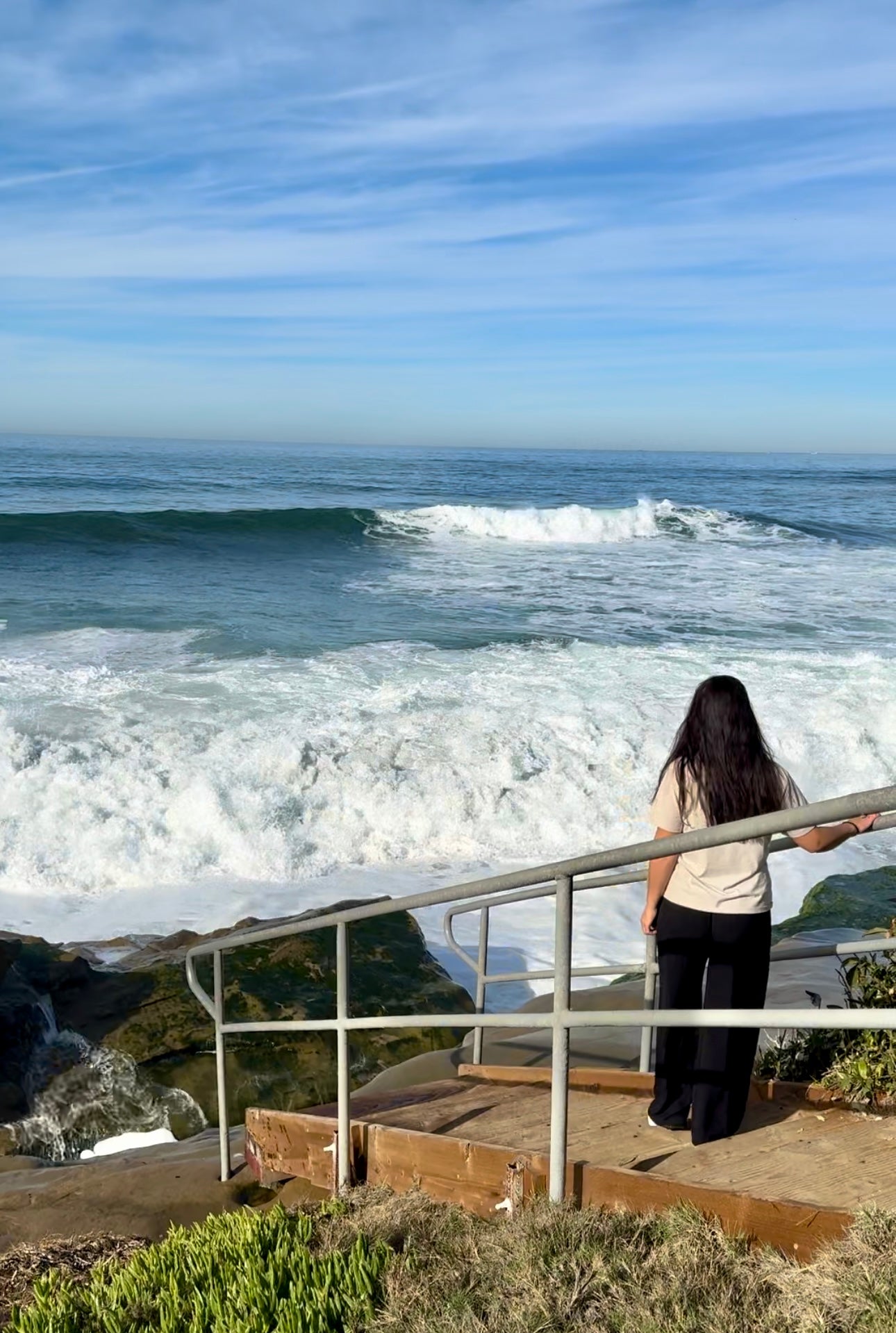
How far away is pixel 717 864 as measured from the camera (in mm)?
3543

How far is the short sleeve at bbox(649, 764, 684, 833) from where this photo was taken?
357 cm

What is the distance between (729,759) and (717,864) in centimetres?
32

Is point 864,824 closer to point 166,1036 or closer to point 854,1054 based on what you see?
point 854,1054

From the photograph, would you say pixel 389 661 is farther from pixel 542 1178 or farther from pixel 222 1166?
pixel 542 1178

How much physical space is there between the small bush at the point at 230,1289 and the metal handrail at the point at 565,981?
591mm

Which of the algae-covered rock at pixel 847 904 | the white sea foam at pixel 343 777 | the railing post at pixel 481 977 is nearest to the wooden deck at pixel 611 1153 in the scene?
the railing post at pixel 481 977

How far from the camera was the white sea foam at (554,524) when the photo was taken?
35062 mm

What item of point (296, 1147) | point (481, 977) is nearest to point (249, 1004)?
point (481, 977)

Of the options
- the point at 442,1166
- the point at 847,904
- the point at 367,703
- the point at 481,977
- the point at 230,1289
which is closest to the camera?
the point at 230,1289

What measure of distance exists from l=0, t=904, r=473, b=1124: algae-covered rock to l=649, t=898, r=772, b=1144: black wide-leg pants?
3.77m

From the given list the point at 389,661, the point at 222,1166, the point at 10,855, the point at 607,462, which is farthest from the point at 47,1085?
the point at 607,462

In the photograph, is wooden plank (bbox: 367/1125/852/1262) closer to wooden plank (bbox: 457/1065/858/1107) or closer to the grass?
the grass

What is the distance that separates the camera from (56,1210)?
4621mm

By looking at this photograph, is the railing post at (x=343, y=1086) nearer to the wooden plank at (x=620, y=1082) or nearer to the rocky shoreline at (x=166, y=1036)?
the wooden plank at (x=620, y=1082)
